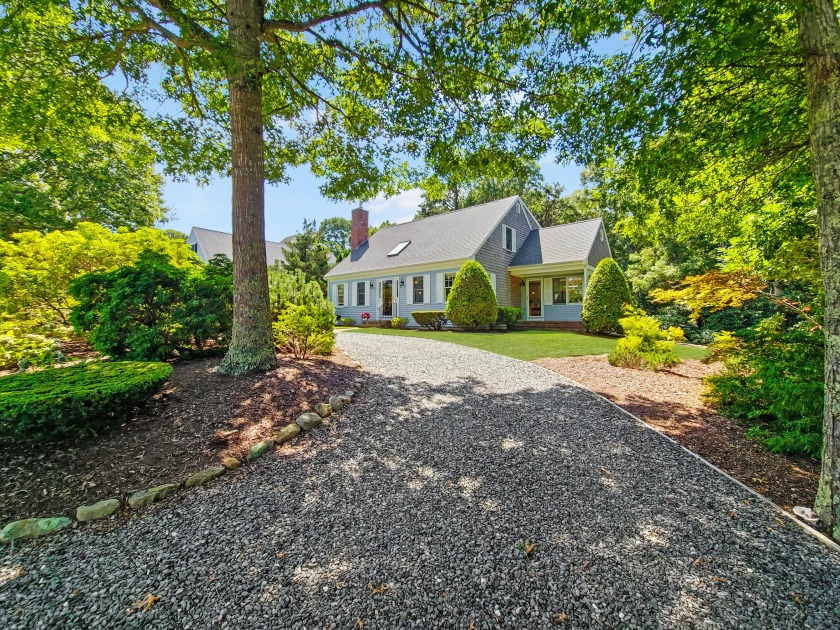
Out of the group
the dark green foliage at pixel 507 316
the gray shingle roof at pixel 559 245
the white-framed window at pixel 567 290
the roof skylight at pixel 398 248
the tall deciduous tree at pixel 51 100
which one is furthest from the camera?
the roof skylight at pixel 398 248

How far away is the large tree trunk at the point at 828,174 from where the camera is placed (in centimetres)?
219

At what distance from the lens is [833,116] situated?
7.18 ft

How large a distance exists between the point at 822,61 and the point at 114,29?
854 cm

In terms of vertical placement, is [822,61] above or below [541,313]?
above

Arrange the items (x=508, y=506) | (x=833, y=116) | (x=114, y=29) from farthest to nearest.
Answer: (x=114, y=29) → (x=508, y=506) → (x=833, y=116)

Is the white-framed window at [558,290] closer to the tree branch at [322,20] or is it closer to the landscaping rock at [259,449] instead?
the tree branch at [322,20]

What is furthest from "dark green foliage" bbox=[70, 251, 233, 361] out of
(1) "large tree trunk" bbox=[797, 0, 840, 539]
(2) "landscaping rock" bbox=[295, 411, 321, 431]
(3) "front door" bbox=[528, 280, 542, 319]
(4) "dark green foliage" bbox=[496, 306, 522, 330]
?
(3) "front door" bbox=[528, 280, 542, 319]

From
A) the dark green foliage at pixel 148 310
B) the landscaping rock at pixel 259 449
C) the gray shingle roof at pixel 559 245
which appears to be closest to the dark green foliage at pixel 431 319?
the gray shingle roof at pixel 559 245

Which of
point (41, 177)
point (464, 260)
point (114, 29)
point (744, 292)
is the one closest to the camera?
point (744, 292)

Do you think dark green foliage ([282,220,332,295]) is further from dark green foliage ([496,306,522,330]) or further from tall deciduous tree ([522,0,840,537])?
tall deciduous tree ([522,0,840,537])

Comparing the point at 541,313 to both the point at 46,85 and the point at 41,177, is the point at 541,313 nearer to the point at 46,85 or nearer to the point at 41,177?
the point at 46,85

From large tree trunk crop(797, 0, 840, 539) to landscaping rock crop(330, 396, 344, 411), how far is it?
4310mm

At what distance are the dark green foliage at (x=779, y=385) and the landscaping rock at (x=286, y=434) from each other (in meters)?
4.79

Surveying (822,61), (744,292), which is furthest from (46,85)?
(744,292)
